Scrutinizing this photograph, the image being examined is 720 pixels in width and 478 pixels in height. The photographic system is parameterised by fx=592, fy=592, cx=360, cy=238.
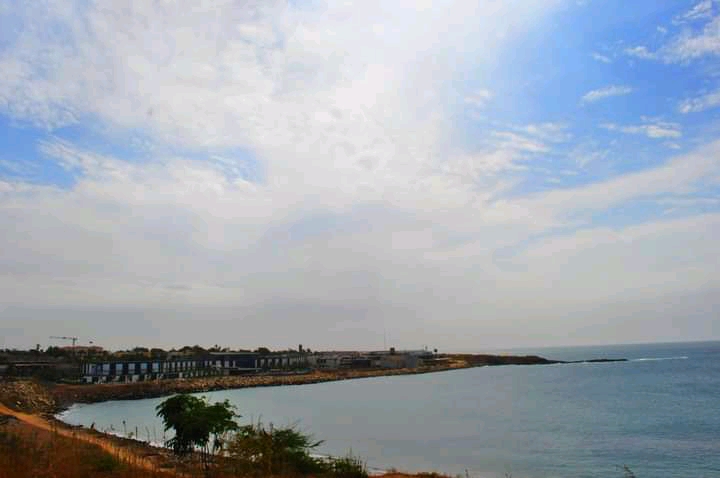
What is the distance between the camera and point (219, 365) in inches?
4867

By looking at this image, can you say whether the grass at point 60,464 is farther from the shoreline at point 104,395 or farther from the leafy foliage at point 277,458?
the shoreline at point 104,395

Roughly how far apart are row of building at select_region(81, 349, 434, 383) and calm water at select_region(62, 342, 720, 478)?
3056cm

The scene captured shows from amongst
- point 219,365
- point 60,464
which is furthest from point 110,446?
point 219,365

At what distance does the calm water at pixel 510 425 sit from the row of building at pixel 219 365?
30557 mm

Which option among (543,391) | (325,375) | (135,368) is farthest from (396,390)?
(135,368)

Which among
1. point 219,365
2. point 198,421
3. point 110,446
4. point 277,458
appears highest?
point 219,365

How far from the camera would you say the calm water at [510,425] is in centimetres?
2956

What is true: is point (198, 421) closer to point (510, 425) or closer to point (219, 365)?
point (510, 425)

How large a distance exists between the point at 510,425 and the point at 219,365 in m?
90.2

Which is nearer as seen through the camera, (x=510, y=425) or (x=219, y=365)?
(x=510, y=425)

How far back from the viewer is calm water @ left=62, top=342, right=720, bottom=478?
29562 millimetres

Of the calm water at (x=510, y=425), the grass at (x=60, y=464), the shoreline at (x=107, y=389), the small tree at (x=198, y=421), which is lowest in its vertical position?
the calm water at (x=510, y=425)

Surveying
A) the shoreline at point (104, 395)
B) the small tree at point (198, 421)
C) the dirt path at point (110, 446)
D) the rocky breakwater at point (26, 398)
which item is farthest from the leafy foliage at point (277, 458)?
the rocky breakwater at point (26, 398)

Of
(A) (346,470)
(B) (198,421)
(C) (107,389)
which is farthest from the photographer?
(C) (107,389)
